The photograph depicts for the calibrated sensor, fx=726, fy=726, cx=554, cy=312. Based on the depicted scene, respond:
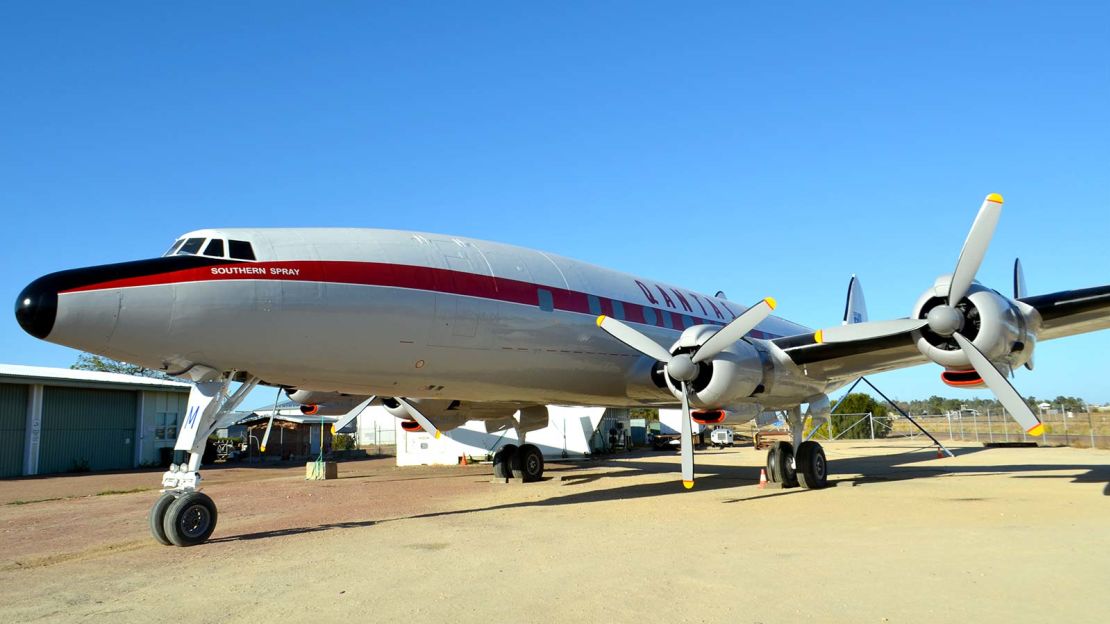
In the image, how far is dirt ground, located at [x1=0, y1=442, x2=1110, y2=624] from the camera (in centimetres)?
576

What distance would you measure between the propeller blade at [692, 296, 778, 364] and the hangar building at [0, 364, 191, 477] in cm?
2740

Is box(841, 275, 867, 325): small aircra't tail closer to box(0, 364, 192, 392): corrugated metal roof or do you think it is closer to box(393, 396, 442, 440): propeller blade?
box(393, 396, 442, 440): propeller blade

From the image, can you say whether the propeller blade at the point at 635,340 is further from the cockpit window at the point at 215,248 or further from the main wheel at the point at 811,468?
the cockpit window at the point at 215,248

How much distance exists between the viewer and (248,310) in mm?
9570

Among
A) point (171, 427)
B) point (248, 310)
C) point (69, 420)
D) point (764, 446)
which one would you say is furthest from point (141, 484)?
point (764, 446)

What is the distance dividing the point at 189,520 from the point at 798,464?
11.9 m

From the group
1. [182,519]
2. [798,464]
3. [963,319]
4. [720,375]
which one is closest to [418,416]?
[720,375]

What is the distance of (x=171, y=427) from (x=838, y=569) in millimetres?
36778

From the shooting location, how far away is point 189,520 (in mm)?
9430

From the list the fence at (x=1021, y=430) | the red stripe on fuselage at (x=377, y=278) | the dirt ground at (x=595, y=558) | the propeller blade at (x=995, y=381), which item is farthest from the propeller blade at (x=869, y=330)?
the fence at (x=1021, y=430)

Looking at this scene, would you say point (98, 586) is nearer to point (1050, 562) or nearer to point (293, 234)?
point (293, 234)

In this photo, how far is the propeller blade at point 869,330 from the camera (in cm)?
1225

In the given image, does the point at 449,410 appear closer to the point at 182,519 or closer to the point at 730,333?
the point at 730,333

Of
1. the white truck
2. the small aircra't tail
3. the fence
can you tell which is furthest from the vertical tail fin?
the white truck
